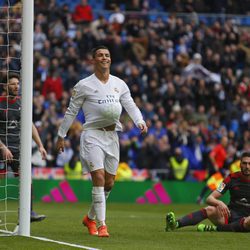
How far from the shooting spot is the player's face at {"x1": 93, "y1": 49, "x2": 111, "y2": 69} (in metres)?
13.3

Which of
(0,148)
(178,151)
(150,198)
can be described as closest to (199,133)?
(178,151)

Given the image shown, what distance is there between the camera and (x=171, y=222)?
14.2m

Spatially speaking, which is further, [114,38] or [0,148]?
[114,38]

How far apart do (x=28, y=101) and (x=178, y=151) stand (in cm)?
1765

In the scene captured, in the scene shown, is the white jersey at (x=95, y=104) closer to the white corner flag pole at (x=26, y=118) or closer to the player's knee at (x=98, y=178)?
the player's knee at (x=98, y=178)


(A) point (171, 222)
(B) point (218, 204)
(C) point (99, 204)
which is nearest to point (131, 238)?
(C) point (99, 204)

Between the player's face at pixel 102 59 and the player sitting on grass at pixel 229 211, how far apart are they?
229cm

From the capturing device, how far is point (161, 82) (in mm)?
33312

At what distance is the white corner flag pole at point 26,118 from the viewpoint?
12602 mm

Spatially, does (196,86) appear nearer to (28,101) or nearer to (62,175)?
Answer: (62,175)

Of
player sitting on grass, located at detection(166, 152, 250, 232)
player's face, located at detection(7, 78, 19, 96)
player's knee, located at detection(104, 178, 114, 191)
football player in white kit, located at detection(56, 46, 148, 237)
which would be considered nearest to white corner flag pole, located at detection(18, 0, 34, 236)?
football player in white kit, located at detection(56, 46, 148, 237)

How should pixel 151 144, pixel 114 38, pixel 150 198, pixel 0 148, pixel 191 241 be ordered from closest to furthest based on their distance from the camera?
1. pixel 191 241
2. pixel 0 148
3. pixel 150 198
4. pixel 151 144
5. pixel 114 38

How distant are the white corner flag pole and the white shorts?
0.94 metres

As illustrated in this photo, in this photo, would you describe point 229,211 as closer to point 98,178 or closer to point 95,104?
point 98,178
